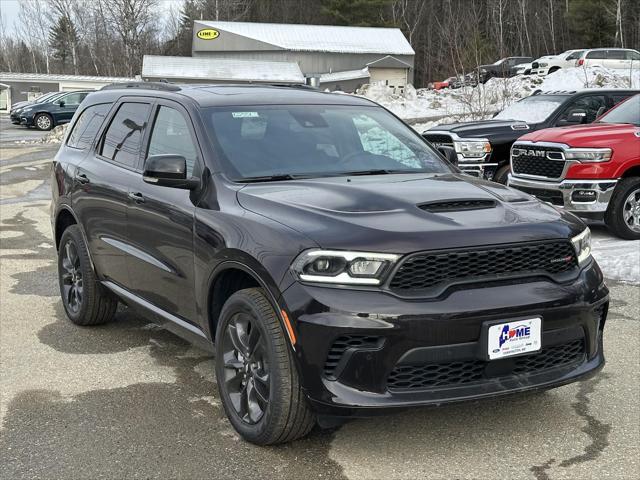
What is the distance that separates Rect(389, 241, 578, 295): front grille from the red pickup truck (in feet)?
19.0

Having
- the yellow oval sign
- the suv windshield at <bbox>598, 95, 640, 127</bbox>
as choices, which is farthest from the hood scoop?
the yellow oval sign

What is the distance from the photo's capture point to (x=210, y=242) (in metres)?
3.95

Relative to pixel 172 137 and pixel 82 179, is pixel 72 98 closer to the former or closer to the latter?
pixel 82 179

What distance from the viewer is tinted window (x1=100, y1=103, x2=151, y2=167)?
5070 millimetres

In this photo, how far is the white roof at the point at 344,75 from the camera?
50125mm

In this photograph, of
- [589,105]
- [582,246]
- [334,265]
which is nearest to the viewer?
[334,265]

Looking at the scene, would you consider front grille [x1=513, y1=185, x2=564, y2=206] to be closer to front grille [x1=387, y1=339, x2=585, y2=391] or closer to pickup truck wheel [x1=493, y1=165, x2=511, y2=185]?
Answer: pickup truck wheel [x1=493, y1=165, x2=511, y2=185]

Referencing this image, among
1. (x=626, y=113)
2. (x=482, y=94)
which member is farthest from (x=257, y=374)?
(x=482, y=94)

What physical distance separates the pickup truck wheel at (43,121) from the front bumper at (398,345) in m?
33.5

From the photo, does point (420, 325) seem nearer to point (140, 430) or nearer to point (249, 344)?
point (249, 344)

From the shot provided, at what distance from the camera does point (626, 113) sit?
393 inches

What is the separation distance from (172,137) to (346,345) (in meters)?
2.07

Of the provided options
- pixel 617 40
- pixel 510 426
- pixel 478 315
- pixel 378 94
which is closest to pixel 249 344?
pixel 478 315

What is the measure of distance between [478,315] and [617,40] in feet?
187
